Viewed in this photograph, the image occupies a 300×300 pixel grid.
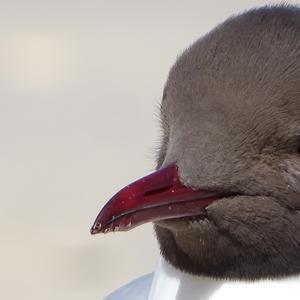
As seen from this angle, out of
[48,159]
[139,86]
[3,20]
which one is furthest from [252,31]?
[3,20]

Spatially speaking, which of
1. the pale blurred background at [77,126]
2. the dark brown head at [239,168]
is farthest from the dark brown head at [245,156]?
the pale blurred background at [77,126]

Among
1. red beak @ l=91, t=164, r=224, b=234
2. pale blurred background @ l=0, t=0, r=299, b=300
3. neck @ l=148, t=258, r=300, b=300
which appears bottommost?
pale blurred background @ l=0, t=0, r=299, b=300

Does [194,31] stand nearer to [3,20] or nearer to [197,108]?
[3,20]

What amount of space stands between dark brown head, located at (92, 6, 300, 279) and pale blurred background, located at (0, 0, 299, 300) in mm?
1322

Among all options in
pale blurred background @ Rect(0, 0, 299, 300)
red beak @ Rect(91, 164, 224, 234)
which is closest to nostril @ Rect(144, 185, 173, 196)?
red beak @ Rect(91, 164, 224, 234)

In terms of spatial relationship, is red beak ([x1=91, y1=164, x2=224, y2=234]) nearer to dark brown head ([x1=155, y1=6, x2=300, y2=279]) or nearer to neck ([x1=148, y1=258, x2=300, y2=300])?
dark brown head ([x1=155, y1=6, x2=300, y2=279])

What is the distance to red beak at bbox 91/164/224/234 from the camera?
5.49 ft

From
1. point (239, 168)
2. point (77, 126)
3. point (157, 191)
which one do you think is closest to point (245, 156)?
point (239, 168)

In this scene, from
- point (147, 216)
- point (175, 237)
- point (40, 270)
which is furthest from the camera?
point (40, 270)

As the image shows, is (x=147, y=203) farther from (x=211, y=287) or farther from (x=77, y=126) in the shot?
(x=77, y=126)

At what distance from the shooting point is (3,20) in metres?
4.66

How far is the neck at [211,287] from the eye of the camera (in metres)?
1.77

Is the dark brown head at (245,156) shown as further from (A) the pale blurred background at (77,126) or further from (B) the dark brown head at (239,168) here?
(A) the pale blurred background at (77,126)

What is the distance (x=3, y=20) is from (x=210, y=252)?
3.04m
